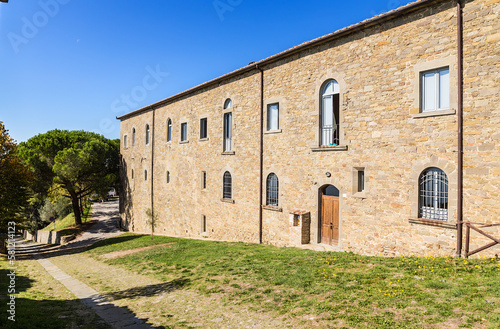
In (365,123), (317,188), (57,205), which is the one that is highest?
(365,123)

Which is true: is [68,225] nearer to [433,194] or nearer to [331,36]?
[331,36]

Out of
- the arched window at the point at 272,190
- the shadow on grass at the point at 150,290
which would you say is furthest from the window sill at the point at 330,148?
the shadow on grass at the point at 150,290

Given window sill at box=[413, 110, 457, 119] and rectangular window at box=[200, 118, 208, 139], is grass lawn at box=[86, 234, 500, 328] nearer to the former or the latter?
window sill at box=[413, 110, 457, 119]

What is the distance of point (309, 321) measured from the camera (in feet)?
17.5

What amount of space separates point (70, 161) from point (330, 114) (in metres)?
24.8

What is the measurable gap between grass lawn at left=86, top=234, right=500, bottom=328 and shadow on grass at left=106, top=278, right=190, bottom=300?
8 centimetres

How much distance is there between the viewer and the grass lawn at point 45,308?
5898 mm

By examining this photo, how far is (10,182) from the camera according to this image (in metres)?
17.6

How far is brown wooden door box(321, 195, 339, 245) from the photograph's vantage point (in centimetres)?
1151

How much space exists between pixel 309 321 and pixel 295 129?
28.3ft

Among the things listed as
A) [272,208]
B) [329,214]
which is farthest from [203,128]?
[329,214]

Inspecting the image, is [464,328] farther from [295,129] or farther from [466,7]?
[295,129]

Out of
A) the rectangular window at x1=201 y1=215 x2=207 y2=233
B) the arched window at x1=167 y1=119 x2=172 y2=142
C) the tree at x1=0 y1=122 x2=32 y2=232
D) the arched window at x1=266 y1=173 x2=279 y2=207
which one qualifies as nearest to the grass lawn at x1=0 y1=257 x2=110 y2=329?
Answer: the tree at x1=0 y1=122 x2=32 y2=232

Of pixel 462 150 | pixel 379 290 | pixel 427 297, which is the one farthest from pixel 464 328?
pixel 462 150
